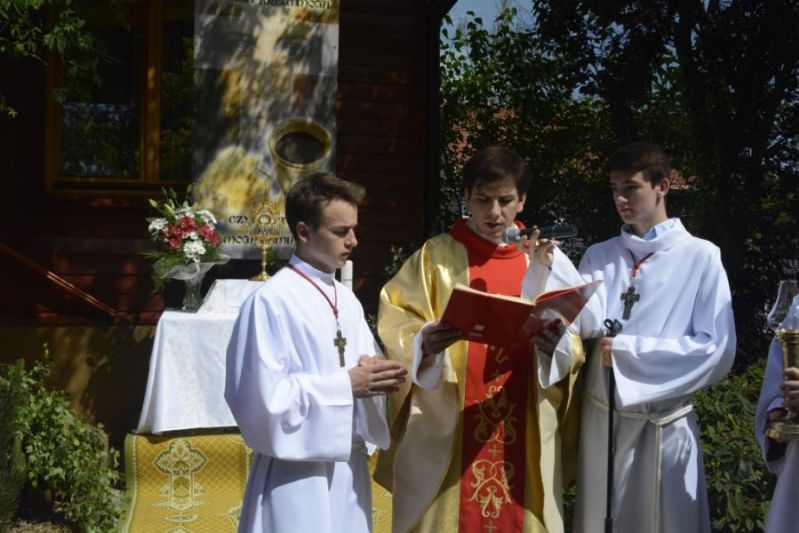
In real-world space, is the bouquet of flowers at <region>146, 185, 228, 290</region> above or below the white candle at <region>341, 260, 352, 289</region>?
above

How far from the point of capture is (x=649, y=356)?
3.66 m

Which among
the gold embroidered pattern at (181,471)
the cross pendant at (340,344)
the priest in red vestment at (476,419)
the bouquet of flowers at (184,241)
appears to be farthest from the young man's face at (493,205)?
the bouquet of flowers at (184,241)

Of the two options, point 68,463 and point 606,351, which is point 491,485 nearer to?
point 606,351

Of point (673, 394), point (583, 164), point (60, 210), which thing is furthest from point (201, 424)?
point (583, 164)

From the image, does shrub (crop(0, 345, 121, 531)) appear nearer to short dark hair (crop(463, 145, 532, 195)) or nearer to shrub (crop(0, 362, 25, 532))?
short dark hair (crop(463, 145, 532, 195))

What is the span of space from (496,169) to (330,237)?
712mm

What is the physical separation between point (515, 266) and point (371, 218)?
518 cm

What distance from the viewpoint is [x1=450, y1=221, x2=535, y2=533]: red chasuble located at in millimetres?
3791

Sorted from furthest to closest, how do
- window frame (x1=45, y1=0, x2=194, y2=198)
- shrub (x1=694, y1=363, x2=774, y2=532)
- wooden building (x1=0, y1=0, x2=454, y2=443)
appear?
window frame (x1=45, y1=0, x2=194, y2=198) < wooden building (x1=0, y1=0, x2=454, y2=443) < shrub (x1=694, y1=363, x2=774, y2=532)

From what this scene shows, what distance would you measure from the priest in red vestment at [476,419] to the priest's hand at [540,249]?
168mm

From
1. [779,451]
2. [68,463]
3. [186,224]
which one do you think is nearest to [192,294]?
[186,224]

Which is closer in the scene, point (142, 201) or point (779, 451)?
point (779, 451)

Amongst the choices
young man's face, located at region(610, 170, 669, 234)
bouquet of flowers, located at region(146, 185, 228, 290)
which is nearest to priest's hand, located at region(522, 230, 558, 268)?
young man's face, located at region(610, 170, 669, 234)

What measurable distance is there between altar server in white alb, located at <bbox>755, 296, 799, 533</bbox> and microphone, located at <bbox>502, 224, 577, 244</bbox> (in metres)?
0.75
